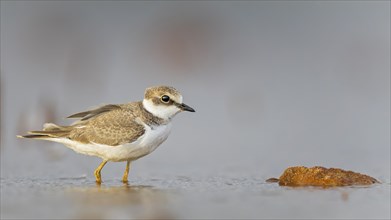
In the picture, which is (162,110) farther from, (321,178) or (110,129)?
(321,178)

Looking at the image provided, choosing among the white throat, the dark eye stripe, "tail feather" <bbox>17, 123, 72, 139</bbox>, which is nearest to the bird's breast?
the white throat

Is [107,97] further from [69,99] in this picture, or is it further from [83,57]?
[83,57]

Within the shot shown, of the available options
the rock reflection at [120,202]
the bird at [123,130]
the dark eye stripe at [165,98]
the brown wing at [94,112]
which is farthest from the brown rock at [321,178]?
the brown wing at [94,112]

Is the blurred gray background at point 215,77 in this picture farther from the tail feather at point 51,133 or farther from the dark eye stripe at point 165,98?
the dark eye stripe at point 165,98

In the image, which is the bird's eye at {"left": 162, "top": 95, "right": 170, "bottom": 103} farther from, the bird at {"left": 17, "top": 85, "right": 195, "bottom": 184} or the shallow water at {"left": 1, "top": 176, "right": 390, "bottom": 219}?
the shallow water at {"left": 1, "top": 176, "right": 390, "bottom": 219}

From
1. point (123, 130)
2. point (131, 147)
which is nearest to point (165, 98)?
point (123, 130)

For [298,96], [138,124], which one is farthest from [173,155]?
[298,96]
